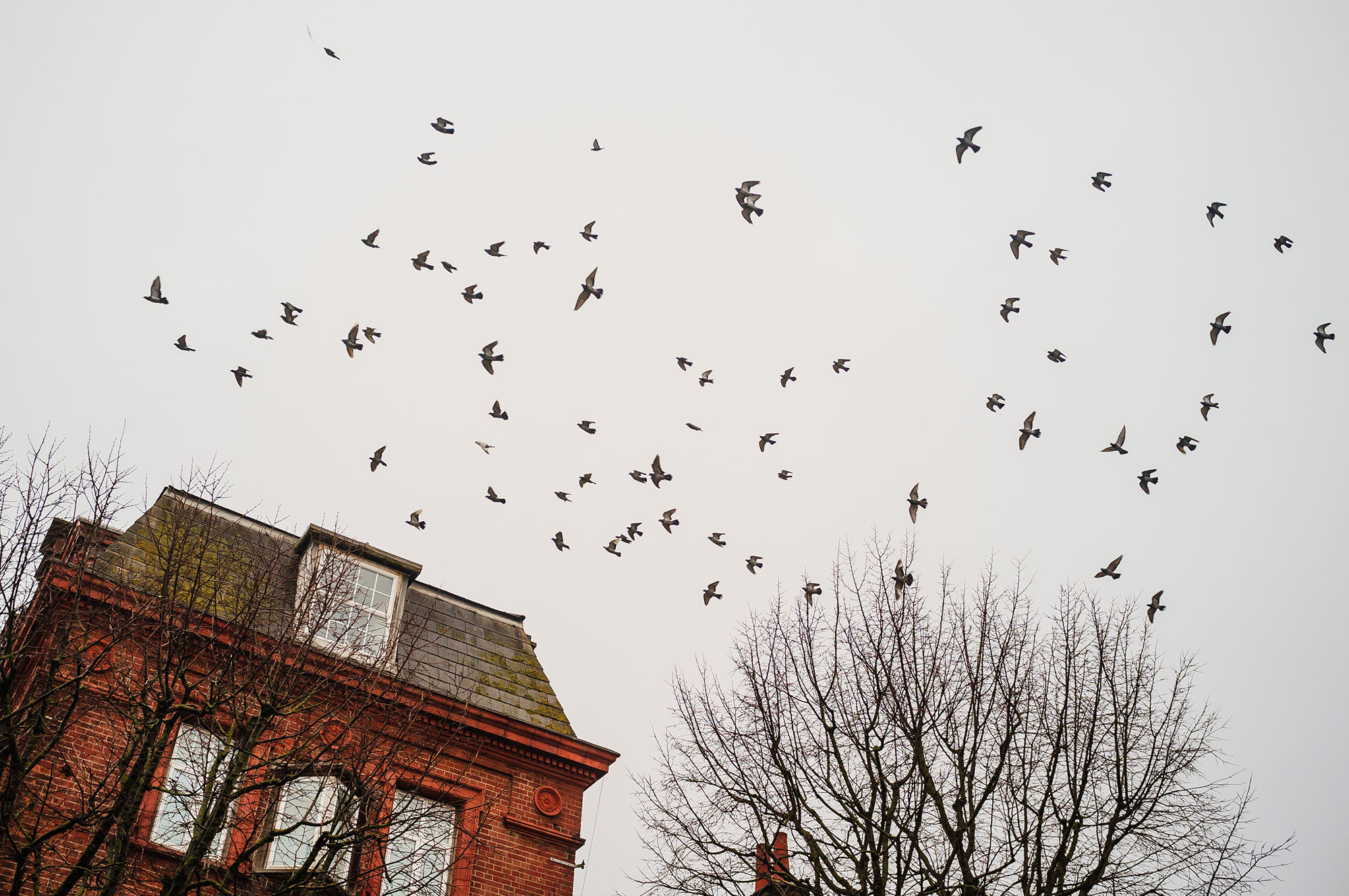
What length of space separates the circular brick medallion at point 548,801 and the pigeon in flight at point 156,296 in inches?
397

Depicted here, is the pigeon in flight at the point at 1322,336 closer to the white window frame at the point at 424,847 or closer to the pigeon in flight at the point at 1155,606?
the pigeon in flight at the point at 1155,606

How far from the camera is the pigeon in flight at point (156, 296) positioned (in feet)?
57.5

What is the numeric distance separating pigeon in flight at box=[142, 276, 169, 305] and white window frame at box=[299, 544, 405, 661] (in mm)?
5094

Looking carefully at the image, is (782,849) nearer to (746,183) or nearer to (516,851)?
(516,851)

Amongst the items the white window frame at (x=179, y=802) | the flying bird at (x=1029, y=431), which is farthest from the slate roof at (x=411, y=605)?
the flying bird at (x=1029, y=431)

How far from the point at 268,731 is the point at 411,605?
5.22 m

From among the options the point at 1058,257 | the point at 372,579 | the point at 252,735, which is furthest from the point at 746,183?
the point at 252,735

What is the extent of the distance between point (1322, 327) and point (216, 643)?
18083mm

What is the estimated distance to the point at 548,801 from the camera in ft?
52.9

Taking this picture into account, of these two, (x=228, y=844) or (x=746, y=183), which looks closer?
(x=228, y=844)

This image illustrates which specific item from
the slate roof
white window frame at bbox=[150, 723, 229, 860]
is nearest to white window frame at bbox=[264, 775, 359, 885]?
white window frame at bbox=[150, 723, 229, 860]

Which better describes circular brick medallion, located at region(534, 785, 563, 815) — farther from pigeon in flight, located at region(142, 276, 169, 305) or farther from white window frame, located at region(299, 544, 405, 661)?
pigeon in flight, located at region(142, 276, 169, 305)

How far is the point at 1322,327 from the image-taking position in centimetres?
1781

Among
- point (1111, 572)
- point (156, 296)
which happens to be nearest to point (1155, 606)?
point (1111, 572)
